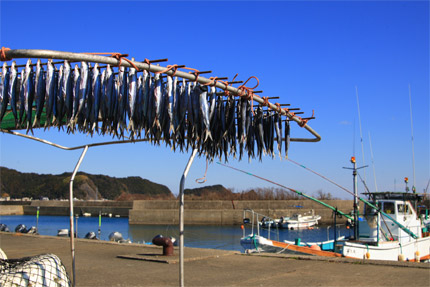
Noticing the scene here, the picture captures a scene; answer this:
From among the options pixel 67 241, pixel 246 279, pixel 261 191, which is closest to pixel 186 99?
pixel 246 279

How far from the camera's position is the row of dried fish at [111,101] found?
437cm

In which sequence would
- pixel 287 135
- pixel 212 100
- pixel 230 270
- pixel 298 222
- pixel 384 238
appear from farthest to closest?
pixel 298 222 < pixel 384 238 < pixel 230 270 < pixel 287 135 < pixel 212 100

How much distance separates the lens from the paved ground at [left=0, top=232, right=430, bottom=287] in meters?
9.15

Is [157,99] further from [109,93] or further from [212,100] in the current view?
[212,100]

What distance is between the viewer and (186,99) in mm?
4809

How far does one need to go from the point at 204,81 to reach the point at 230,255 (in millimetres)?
9080

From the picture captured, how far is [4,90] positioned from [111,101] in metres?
1.02

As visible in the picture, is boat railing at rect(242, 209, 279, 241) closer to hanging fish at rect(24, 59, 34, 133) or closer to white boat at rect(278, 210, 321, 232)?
white boat at rect(278, 210, 321, 232)

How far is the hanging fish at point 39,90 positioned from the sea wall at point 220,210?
54.1 m

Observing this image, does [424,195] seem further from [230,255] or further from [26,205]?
[26,205]

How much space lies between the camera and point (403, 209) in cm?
2064

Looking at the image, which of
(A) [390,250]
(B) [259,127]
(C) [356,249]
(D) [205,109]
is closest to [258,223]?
(C) [356,249]

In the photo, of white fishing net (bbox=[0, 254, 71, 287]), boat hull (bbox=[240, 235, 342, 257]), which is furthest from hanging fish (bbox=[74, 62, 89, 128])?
boat hull (bbox=[240, 235, 342, 257])

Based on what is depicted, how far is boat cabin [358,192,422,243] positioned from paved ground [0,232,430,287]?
862 centimetres
